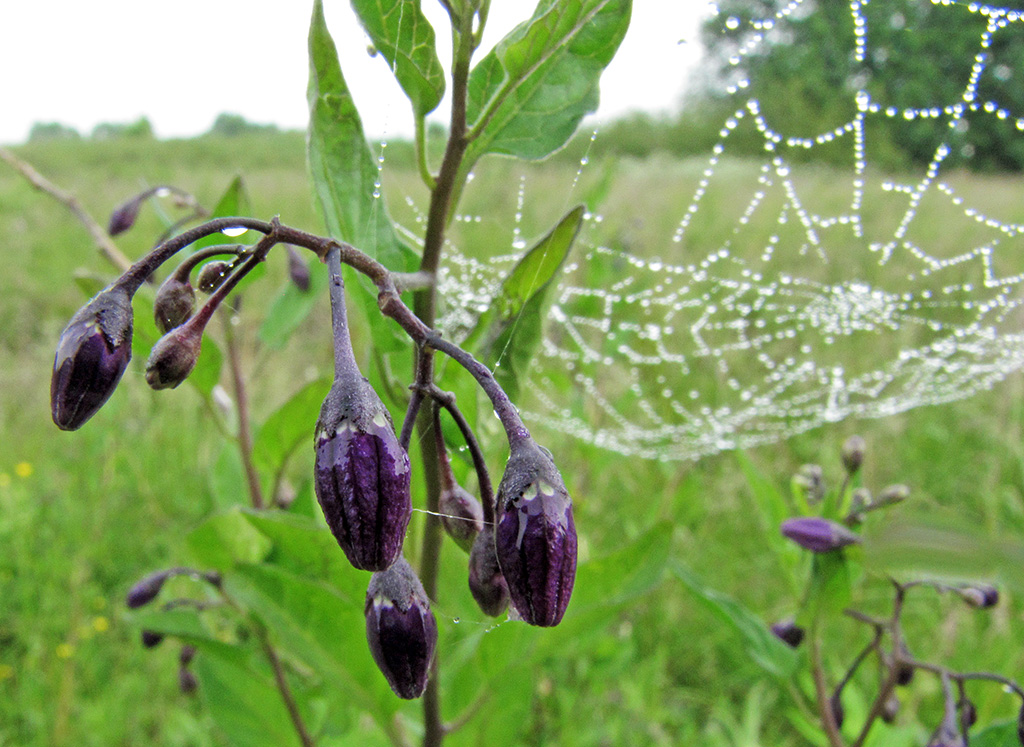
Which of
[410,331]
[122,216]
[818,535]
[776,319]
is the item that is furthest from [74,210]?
[776,319]

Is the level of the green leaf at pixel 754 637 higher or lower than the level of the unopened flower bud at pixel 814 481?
lower

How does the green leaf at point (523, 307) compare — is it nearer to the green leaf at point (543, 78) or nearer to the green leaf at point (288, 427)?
the green leaf at point (543, 78)

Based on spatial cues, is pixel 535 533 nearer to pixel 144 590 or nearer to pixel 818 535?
pixel 818 535

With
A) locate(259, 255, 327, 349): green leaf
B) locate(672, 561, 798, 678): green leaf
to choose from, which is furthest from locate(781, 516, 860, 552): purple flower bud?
locate(259, 255, 327, 349): green leaf

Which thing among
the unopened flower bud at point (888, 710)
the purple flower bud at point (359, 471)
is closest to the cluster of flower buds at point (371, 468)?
the purple flower bud at point (359, 471)

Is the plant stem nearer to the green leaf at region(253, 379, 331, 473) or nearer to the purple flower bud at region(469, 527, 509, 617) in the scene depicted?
the green leaf at region(253, 379, 331, 473)

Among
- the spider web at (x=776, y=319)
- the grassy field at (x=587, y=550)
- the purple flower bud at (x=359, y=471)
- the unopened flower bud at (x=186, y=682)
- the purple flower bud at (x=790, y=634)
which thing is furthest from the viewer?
the spider web at (x=776, y=319)
